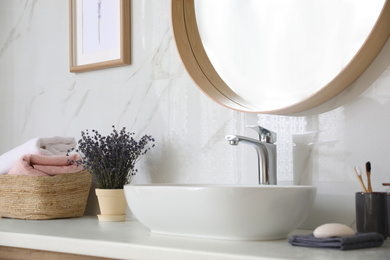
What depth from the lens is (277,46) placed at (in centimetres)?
134

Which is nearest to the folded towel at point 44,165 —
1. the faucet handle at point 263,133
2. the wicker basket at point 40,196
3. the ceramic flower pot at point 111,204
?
the wicker basket at point 40,196

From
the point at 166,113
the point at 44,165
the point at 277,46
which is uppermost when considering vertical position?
the point at 277,46

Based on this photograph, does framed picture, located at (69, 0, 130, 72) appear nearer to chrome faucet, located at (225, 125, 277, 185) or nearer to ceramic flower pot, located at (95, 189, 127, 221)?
ceramic flower pot, located at (95, 189, 127, 221)

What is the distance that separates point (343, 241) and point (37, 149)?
1023mm

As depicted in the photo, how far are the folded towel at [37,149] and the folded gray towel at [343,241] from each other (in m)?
0.93

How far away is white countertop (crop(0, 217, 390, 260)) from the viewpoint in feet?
2.91

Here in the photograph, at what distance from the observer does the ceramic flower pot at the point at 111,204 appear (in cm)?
148

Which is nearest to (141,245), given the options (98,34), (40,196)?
(40,196)

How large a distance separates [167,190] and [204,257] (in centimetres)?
22

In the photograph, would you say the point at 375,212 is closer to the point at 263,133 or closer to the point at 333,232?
the point at 333,232

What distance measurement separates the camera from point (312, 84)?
1.27 m

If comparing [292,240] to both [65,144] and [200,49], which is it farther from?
[65,144]

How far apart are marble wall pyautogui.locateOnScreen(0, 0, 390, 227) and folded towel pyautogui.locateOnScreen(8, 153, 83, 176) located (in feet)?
0.65

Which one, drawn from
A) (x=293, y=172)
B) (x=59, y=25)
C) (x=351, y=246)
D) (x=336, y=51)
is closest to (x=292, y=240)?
(x=351, y=246)
